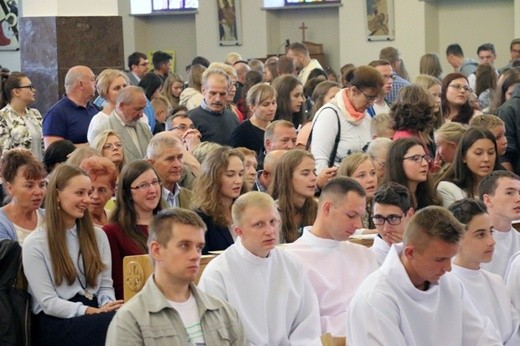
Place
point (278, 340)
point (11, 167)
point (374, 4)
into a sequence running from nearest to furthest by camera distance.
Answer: point (278, 340)
point (11, 167)
point (374, 4)

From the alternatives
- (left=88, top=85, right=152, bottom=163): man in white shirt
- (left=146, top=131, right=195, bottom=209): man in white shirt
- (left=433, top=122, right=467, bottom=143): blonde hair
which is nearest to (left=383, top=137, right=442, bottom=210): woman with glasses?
(left=433, top=122, right=467, bottom=143): blonde hair

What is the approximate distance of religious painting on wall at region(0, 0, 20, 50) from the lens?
2092cm

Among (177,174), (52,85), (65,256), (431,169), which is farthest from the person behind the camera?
(52,85)

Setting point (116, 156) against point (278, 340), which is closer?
point (278, 340)

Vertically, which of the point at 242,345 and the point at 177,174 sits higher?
the point at 177,174

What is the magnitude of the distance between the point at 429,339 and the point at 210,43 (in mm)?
18315

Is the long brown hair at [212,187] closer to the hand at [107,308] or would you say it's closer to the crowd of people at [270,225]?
the crowd of people at [270,225]

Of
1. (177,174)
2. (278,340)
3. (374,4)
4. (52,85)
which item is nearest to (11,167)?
(177,174)

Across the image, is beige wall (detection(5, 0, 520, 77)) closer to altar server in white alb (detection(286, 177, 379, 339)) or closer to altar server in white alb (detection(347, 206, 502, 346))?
altar server in white alb (detection(286, 177, 379, 339))

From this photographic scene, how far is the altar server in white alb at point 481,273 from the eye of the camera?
582 cm

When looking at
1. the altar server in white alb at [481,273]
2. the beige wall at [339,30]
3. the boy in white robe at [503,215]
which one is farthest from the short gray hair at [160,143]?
the beige wall at [339,30]

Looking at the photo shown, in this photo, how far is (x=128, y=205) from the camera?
6.59m

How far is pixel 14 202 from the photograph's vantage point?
6.57 meters

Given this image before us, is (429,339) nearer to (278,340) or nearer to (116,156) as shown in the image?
(278,340)
